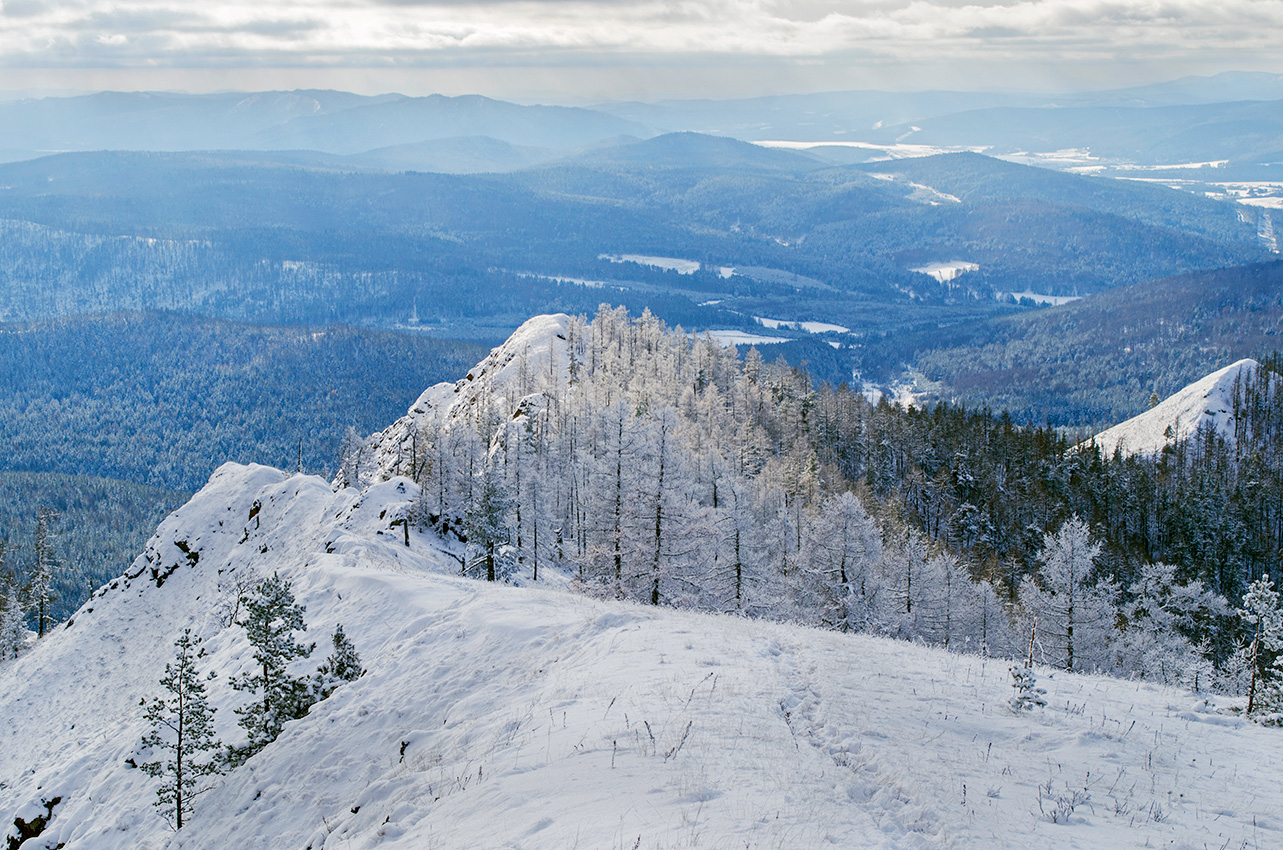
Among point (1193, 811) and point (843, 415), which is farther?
point (843, 415)

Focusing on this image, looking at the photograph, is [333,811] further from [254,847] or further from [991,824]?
[991,824]

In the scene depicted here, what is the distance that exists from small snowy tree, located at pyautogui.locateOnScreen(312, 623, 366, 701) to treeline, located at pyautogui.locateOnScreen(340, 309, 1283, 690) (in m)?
16.2

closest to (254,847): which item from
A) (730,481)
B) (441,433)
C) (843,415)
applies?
(730,481)

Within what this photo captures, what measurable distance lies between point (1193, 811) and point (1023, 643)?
46.8 m

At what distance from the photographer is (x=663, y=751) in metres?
15.2

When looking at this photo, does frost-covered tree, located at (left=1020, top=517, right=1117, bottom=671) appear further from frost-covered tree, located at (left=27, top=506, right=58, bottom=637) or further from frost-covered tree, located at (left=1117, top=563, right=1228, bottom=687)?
frost-covered tree, located at (left=27, top=506, right=58, bottom=637)

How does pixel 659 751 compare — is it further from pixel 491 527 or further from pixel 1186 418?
pixel 1186 418

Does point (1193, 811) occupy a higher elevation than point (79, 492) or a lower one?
higher

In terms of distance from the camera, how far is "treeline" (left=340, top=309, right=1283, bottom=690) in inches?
1791

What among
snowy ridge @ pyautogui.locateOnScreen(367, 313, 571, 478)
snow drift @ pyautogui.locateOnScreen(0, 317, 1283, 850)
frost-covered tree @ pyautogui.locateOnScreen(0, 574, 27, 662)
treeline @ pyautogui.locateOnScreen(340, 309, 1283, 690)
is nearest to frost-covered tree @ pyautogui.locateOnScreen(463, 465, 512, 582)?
treeline @ pyautogui.locateOnScreen(340, 309, 1283, 690)

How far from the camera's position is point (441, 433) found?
68.9 meters

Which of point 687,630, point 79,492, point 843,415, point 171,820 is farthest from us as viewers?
point 79,492

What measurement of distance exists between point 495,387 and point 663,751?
113933 millimetres

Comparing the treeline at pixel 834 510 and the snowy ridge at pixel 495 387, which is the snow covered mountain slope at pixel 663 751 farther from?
the snowy ridge at pixel 495 387
